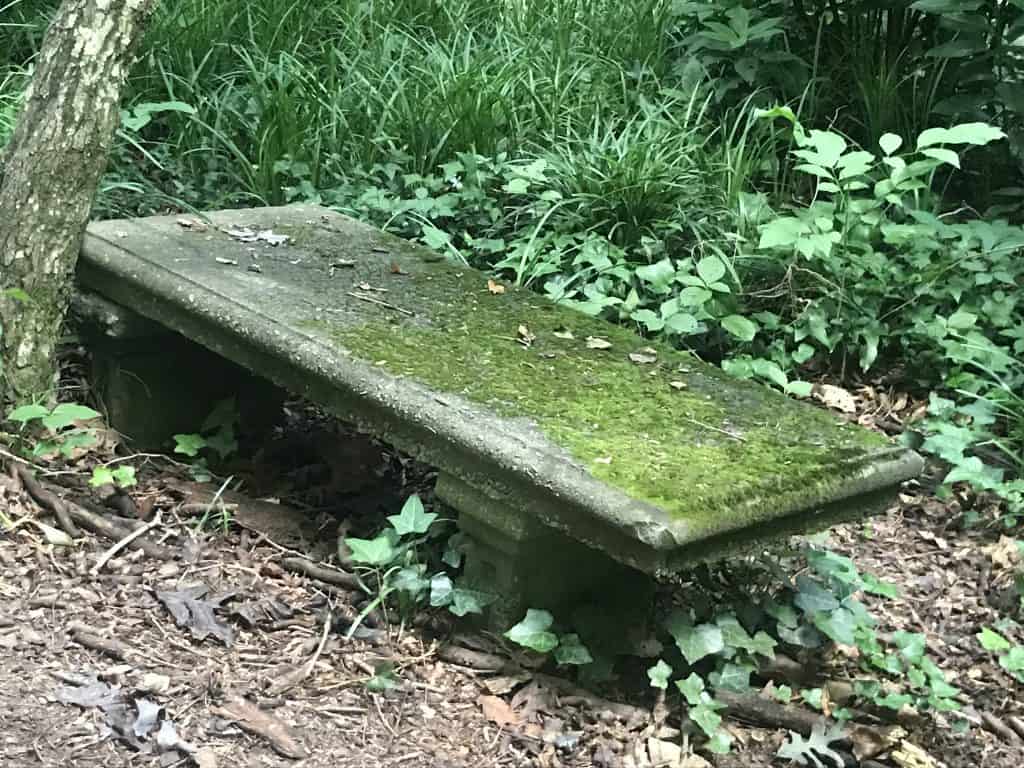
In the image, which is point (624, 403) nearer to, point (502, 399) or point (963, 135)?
point (502, 399)

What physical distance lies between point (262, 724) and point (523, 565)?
0.61 meters

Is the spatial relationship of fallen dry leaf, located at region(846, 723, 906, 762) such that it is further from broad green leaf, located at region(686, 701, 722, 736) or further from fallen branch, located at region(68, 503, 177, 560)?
fallen branch, located at region(68, 503, 177, 560)

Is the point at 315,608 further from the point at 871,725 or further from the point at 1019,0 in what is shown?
the point at 1019,0

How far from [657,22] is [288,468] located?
337 cm

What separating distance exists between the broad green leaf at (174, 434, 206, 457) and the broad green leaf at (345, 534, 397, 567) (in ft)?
2.77

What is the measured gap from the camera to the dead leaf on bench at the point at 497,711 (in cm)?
253

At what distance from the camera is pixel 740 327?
3982 mm

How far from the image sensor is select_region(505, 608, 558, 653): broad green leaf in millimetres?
2566

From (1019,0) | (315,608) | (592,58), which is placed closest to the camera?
(315,608)

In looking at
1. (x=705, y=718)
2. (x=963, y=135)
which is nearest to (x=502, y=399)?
(x=705, y=718)

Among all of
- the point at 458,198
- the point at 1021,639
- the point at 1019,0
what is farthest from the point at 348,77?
the point at 1021,639

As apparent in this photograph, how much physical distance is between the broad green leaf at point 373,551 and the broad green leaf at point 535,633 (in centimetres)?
34

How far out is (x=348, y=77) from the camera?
17.5ft

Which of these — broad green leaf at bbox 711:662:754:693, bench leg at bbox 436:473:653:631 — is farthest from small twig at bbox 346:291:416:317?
broad green leaf at bbox 711:662:754:693
